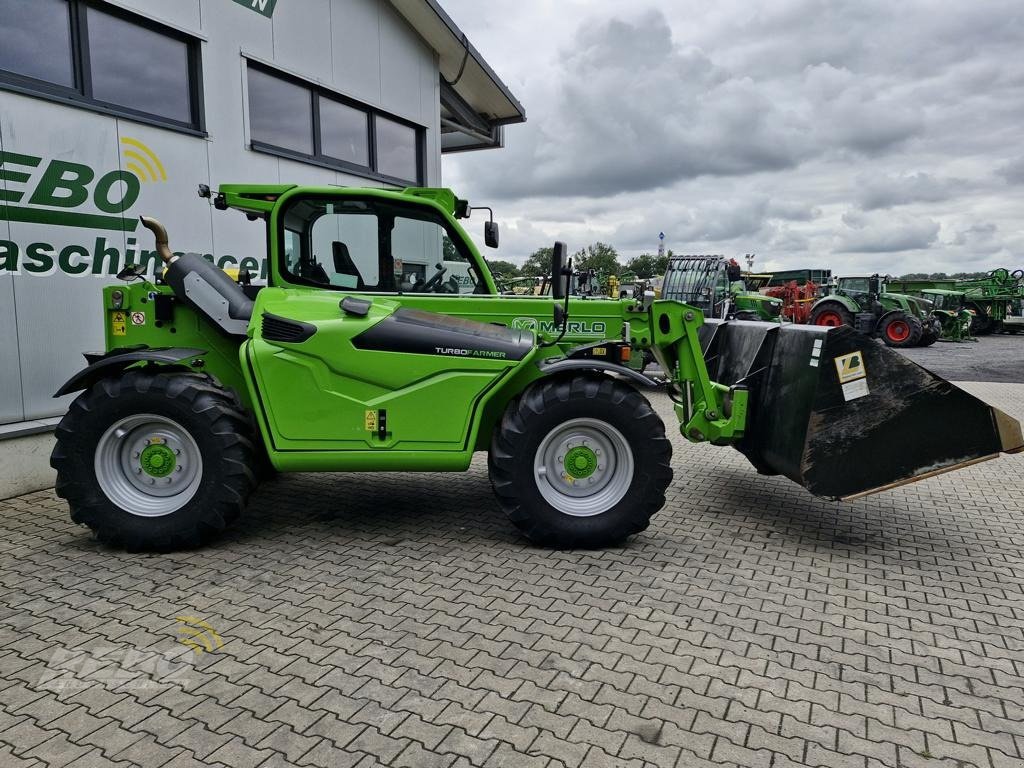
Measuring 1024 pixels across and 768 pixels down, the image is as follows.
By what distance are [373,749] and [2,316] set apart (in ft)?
16.1

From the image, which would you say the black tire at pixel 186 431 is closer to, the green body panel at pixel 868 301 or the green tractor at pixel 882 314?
the green tractor at pixel 882 314

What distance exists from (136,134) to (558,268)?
454 centimetres

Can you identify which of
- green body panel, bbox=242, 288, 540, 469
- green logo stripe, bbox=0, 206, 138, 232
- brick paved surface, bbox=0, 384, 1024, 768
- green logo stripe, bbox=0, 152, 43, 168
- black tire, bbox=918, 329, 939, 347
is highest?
green logo stripe, bbox=0, 152, 43, 168

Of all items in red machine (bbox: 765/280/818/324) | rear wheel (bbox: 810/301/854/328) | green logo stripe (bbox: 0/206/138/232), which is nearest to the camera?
green logo stripe (bbox: 0/206/138/232)

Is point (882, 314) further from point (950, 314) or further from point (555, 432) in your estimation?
point (555, 432)

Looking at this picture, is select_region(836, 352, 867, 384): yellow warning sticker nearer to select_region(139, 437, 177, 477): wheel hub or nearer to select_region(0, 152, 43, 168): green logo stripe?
select_region(139, 437, 177, 477): wheel hub

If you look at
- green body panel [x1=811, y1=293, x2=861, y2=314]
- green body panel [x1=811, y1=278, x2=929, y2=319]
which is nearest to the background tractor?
green body panel [x1=811, y1=278, x2=929, y2=319]

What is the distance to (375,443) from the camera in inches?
172

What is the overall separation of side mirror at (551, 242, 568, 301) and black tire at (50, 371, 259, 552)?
6.80ft

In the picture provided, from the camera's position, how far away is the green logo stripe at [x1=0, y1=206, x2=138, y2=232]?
5543 mm

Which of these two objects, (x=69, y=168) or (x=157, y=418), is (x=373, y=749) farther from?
(x=69, y=168)

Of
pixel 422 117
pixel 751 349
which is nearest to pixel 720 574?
pixel 751 349

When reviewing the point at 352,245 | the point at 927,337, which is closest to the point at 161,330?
the point at 352,245

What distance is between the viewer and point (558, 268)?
430cm
